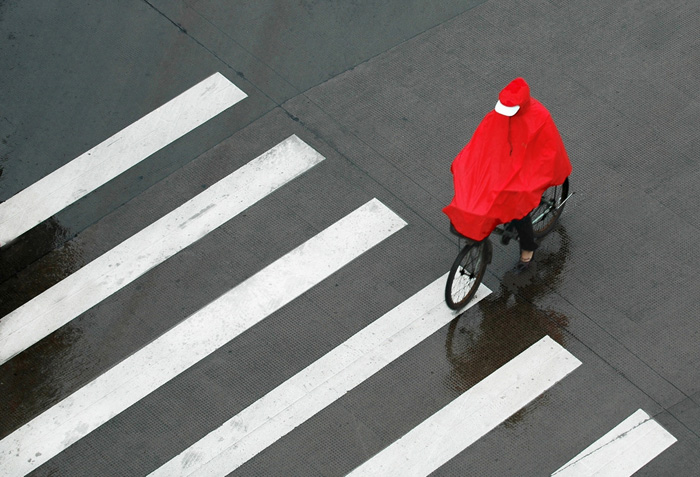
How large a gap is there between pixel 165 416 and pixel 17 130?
374 cm

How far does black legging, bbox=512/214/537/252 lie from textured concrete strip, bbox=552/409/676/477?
1653 mm

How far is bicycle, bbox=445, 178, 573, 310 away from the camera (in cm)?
760

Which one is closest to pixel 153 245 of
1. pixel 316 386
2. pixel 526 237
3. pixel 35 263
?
pixel 35 263

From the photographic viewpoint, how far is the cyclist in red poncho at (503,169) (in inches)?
275

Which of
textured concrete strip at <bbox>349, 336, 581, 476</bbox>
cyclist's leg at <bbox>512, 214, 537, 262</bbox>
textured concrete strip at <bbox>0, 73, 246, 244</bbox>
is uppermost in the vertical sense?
textured concrete strip at <bbox>0, 73, 246, 244</bbox>

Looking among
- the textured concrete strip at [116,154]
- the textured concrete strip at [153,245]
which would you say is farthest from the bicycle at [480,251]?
the textured concrete strip at [116,154]

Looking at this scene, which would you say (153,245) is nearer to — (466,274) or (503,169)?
(466,274)

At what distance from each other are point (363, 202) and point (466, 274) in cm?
144

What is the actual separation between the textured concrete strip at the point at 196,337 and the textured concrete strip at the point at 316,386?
0.68 m

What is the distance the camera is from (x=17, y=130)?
30.7ft

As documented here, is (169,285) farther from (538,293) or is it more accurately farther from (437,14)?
(437,14)

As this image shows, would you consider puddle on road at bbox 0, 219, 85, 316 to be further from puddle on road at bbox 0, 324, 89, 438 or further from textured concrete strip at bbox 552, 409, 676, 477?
textured concrete strip at bbox 552, 409, 676, 477

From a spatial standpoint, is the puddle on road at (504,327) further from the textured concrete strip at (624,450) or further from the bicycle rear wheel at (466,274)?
the textured concrete strip at (624,450)

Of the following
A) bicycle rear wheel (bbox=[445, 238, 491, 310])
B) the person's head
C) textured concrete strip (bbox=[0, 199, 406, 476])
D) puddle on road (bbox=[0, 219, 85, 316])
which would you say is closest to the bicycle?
bicycle rear wheel (bbox=[445, 238, 491, 310])
